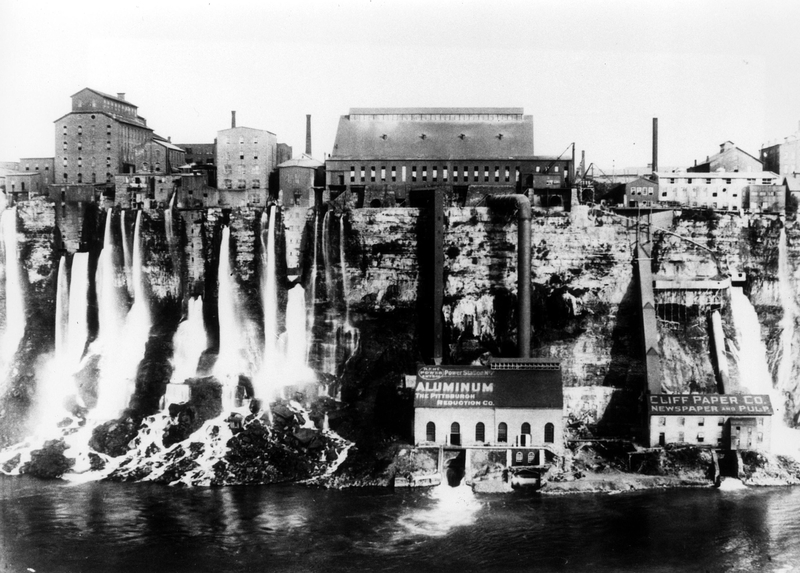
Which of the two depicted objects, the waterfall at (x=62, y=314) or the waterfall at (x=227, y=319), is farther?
the waterfall at (x=62, y=314)

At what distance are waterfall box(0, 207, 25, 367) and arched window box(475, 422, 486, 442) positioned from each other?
1787 inches

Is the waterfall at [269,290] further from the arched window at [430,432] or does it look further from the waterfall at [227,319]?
the arched window at [430,432]

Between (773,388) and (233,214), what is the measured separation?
5374cm

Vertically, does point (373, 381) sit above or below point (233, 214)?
below

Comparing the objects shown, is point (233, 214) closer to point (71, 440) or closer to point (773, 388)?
point (71, 440)

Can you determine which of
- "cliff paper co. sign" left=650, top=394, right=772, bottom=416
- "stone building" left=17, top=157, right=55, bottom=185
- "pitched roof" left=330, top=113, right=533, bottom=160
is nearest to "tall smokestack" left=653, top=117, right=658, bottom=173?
"pitched roof" left=330, top=113, right=533, bottom=160

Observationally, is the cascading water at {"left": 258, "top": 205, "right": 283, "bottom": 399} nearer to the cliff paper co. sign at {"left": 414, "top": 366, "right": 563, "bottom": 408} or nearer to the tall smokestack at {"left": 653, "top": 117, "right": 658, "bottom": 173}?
the cliff paper co. sign at {"left": 414, "top": 366, "right": 563, "bottom": 408}

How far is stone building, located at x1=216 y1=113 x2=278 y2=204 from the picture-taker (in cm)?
8369

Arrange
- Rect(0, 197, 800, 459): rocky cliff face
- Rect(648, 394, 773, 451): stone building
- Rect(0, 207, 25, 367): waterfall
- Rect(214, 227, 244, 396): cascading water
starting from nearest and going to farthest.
Answer: Rect(648, 394, 773, 451): stone building, Rect(0, 197, 800, 459): rocky cliff face, Rect(214, 227, 244, 396): cascading water, Rect(0, 207, 25, 367): waterfall

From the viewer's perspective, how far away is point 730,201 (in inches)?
3268

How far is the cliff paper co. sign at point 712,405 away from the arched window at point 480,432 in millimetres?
13949

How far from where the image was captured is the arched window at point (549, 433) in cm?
6500

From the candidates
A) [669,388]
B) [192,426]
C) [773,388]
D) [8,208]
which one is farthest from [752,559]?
[8,208]

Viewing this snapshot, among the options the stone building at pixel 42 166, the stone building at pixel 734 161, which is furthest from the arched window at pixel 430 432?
the stone building at pixel 42 166
